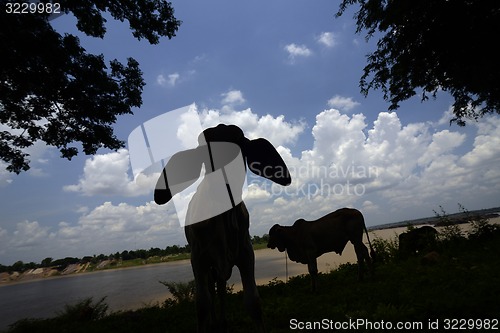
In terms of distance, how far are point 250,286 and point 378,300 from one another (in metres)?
3.82

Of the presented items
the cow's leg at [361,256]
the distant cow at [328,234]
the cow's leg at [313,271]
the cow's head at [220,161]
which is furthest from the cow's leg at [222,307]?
the cow's leg at [361,256]

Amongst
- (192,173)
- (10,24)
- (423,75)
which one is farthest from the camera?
(423,75)

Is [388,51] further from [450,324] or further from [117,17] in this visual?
[450,324]

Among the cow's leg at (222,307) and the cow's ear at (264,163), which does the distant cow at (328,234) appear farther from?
the cow's ear at (264,163)

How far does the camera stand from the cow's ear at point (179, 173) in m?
2.84

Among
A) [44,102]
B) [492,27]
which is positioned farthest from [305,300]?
[492,27]

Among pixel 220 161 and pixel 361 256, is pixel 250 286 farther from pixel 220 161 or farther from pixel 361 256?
pixel 361 256

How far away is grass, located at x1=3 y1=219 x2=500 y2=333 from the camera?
4.50 m

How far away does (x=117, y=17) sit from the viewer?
24.2ft

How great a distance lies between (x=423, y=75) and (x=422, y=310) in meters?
8.15

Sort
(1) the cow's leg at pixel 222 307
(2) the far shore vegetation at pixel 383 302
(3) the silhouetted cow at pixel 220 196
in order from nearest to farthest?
(3) the silhouetted cow at pixel 220 196 → (1) the cow's leg at pixel 222 307 → (2) the far shore vegetation at pixel 383 302

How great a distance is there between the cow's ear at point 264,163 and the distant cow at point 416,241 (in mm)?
10149

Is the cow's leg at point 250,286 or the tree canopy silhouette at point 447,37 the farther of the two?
the tree canopy silhouette at point 447,37

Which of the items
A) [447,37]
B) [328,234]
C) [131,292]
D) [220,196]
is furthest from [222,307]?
[131,292]
